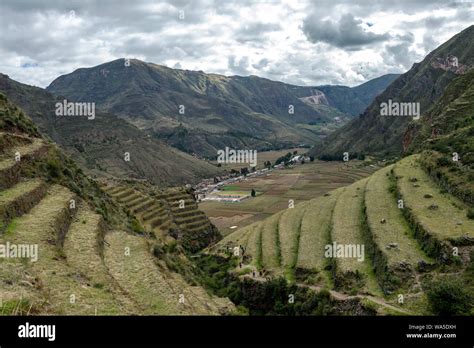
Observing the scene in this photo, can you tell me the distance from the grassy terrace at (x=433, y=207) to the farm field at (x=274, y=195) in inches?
2046

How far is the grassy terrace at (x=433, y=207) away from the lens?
44.1m

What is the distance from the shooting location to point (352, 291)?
4153cm

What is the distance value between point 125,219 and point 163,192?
40.5m

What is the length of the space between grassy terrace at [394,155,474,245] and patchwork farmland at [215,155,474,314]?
10cm

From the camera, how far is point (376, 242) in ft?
158

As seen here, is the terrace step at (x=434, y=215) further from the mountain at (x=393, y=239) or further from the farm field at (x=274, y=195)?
the farm field at (x=274, y=195)

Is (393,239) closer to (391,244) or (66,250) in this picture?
(391,244)

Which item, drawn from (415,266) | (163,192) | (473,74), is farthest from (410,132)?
(415,266)

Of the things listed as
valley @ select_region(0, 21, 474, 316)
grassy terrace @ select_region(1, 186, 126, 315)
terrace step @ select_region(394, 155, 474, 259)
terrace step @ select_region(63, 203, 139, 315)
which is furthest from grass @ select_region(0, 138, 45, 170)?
terrace step @ select_region(394, 155, 474, 259)

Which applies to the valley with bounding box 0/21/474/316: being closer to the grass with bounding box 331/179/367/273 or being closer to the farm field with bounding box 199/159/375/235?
the grass with bounding box 331/179/367/273

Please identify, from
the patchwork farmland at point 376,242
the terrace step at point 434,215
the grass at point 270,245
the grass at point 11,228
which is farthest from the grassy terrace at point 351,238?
the grass at point 11,228

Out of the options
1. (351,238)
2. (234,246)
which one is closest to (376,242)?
(351,238)

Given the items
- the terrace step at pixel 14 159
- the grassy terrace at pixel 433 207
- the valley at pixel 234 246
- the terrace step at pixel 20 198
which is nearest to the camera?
the valley at pixel 234 246
